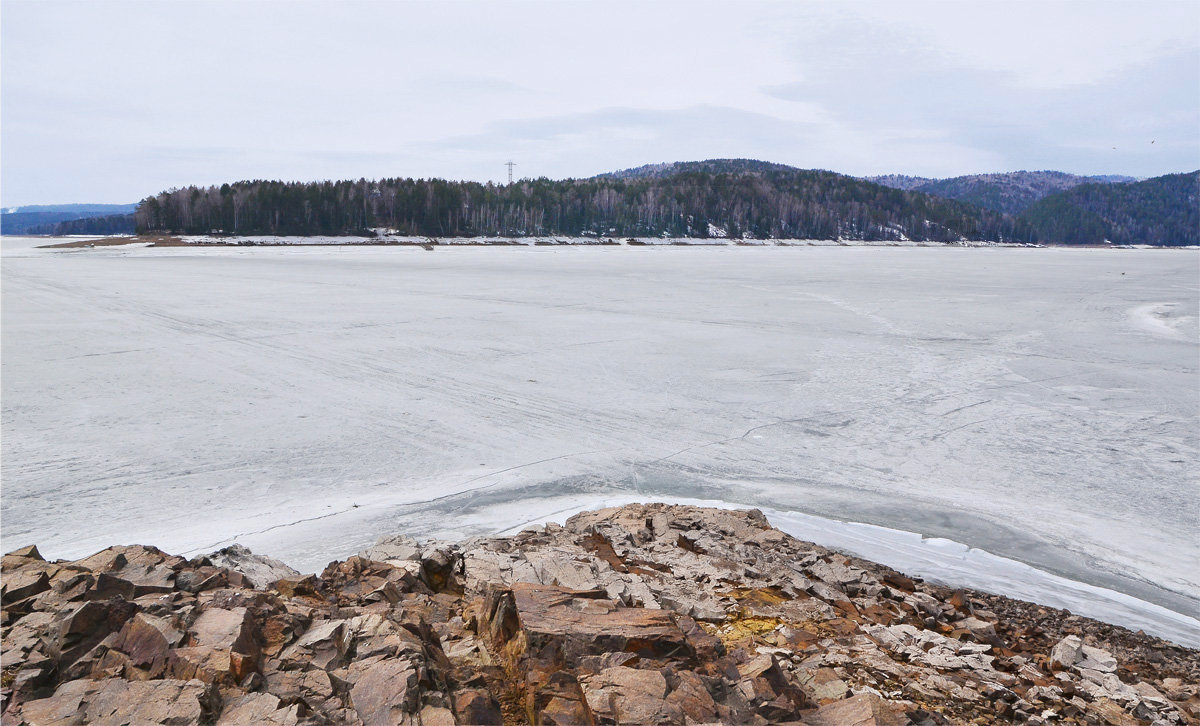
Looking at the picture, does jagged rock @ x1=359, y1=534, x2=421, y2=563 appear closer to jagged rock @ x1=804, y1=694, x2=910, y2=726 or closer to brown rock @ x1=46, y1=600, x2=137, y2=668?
brown rock @ x1=46, y1=600, x2=137, y2=668

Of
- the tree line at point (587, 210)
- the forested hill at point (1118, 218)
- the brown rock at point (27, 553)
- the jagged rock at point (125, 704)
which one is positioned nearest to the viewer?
the jagged rock at point (125, 704)

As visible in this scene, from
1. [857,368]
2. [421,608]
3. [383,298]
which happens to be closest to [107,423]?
[421,608]

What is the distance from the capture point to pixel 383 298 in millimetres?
18453

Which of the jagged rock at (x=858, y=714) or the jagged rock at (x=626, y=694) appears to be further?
the jagged rock at (x=858, y=714)

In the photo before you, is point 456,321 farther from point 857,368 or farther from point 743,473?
point 743,473

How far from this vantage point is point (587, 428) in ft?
24.3

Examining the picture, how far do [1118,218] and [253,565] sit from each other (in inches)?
9218

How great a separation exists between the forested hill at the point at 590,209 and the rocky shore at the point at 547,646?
79.3m

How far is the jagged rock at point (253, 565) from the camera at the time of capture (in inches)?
147

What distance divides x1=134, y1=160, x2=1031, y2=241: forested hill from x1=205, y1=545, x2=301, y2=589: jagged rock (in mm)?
78638

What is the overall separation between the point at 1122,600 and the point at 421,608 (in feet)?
13.4

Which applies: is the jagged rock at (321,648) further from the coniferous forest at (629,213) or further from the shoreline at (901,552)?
the coniferous forest at (629,213)

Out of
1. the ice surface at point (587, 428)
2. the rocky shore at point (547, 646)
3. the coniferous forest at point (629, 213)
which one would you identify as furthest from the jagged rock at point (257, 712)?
the coniferous forest at point (629, 213)

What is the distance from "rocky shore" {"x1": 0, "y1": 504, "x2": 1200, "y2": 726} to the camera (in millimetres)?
2480
